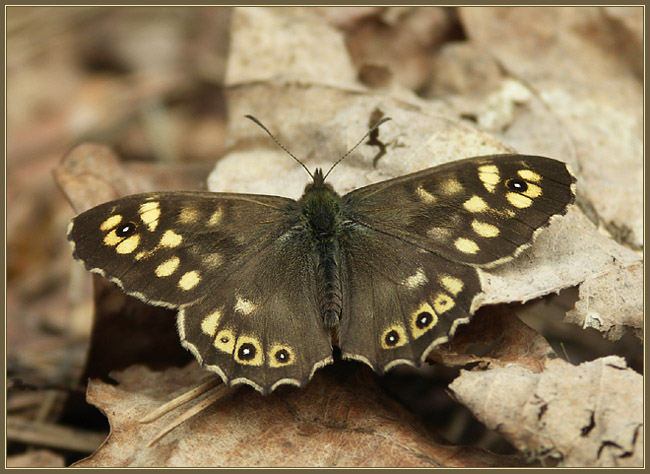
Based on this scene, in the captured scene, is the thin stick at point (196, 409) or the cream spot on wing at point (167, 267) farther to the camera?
the cream spot on wing at point (167, 267)

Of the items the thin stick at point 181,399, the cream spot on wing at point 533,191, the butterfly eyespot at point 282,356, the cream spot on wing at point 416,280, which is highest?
the cream spot on wing at point 533,191

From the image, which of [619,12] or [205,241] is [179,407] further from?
[619,12]

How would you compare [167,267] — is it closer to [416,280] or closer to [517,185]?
[416,280]

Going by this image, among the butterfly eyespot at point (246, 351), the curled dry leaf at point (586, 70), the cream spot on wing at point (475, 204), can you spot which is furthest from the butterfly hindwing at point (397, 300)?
the curled dry leaf at point (586, 70)

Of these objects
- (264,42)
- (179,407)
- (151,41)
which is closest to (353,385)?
(179,407)

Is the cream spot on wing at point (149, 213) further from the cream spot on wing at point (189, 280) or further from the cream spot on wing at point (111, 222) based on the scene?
the cream spot on wing at point (189, 280)

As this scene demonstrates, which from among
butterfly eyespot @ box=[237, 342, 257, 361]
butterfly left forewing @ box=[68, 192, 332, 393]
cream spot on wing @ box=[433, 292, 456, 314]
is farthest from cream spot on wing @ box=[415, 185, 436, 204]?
butterfly eyespot @ box=[237, 342, 257, 361]

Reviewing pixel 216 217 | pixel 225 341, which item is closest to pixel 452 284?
pixel 225 341
